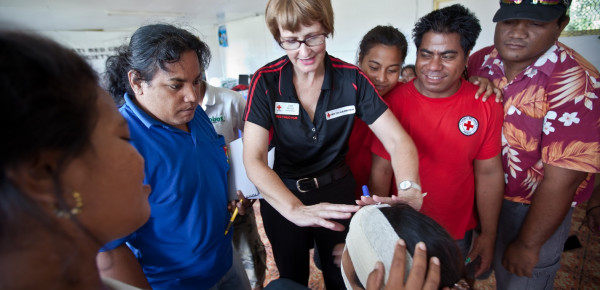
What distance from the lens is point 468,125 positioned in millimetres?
1406

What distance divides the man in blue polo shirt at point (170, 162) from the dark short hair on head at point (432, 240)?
0.75m

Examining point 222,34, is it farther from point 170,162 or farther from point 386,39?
point 170,162

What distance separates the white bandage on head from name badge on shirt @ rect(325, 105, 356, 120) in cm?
57

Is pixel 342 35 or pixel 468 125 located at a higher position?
pixel 342 35

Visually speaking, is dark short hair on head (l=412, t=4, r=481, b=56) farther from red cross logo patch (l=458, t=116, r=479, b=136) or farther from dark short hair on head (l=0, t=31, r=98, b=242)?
dark short hair on head (l=0, t=31, r=98, b=242)

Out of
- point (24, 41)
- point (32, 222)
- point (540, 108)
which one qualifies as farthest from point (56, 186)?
point (540, 108)

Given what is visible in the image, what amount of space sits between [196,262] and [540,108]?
1637mm

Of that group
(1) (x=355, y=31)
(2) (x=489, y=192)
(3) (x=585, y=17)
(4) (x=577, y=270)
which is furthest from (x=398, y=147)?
(1) (x=355, y=31)

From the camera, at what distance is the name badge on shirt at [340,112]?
4.41 feet

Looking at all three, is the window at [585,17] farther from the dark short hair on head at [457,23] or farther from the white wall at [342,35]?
the dark short hair on head at [457,23]

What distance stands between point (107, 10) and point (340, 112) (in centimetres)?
611

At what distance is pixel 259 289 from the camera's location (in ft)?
7.17

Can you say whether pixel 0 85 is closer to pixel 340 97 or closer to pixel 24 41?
pixel 24 41

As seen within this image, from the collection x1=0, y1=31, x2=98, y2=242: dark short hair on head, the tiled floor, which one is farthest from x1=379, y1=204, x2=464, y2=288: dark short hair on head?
the tiled floor
